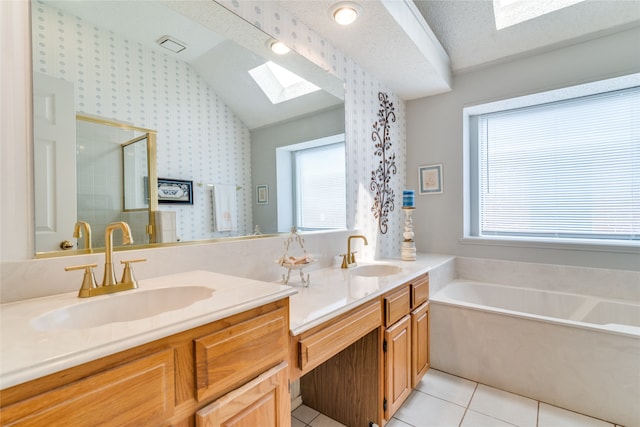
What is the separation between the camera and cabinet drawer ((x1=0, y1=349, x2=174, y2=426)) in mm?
530

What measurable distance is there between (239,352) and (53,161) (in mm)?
901

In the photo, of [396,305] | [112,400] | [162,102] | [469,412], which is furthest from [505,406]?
[162,102]

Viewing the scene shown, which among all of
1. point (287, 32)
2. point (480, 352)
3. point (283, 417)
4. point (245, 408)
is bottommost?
point (480, 352)

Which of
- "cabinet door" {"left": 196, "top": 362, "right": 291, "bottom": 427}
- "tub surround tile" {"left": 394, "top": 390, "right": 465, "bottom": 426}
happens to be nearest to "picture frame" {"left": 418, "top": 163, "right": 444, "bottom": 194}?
"tub surround tile" {"left": 394, "top": 390, "right": 465, "bottom": 426}

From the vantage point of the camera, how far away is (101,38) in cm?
112

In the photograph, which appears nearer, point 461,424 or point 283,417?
point 283,417

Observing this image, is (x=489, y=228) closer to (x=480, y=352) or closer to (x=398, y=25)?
(x=480, y=352)

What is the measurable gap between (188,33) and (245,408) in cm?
154

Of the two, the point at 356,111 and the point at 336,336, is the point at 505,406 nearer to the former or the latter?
the point at 336,336

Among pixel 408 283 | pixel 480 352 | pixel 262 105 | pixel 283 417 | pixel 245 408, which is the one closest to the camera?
pixel 245 408

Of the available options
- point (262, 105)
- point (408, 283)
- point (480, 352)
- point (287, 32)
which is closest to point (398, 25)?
point (287, 32)

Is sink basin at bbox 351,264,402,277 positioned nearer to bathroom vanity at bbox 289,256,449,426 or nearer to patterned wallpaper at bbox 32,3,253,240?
bathroom vanity at bbox 289,256,449,426

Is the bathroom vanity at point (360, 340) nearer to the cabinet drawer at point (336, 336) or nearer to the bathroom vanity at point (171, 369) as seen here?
the cabinet drawer at point (336, 336)

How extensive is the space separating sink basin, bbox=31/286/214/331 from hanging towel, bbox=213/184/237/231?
479 mm
